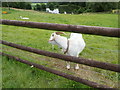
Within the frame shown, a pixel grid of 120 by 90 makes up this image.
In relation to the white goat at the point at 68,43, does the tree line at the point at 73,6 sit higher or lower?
higher

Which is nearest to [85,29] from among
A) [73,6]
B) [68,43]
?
[68,43]

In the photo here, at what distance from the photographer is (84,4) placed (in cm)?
2520

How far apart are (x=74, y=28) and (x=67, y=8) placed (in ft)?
75.6

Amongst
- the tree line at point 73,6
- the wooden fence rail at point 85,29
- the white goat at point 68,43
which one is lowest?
the white goat at point 68,43

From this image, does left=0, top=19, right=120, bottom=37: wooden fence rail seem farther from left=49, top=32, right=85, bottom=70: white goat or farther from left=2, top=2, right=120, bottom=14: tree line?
left=2, top=2, right=120, bottom=14: tree line

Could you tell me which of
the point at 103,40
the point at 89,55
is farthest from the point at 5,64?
the point at 103,40

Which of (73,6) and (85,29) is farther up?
(73,6)

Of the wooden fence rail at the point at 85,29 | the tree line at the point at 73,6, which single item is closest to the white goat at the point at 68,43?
the wooden fence rail at the point at 85,29

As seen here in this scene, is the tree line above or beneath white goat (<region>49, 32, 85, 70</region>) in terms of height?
above

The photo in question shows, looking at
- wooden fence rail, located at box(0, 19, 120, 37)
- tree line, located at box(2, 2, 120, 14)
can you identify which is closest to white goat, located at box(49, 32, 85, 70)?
wooden fence rail, located at box(0, 19, 120, 37)

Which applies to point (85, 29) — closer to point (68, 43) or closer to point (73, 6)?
point (68, 43)

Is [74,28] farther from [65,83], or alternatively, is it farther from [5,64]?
[5,64]

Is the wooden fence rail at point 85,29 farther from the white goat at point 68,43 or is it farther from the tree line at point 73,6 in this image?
the tree line at point 73,6

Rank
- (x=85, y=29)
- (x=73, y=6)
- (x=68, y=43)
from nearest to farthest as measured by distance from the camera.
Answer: (x=85, y=29)
(x=68, y=43)
(x=73, y=6)
